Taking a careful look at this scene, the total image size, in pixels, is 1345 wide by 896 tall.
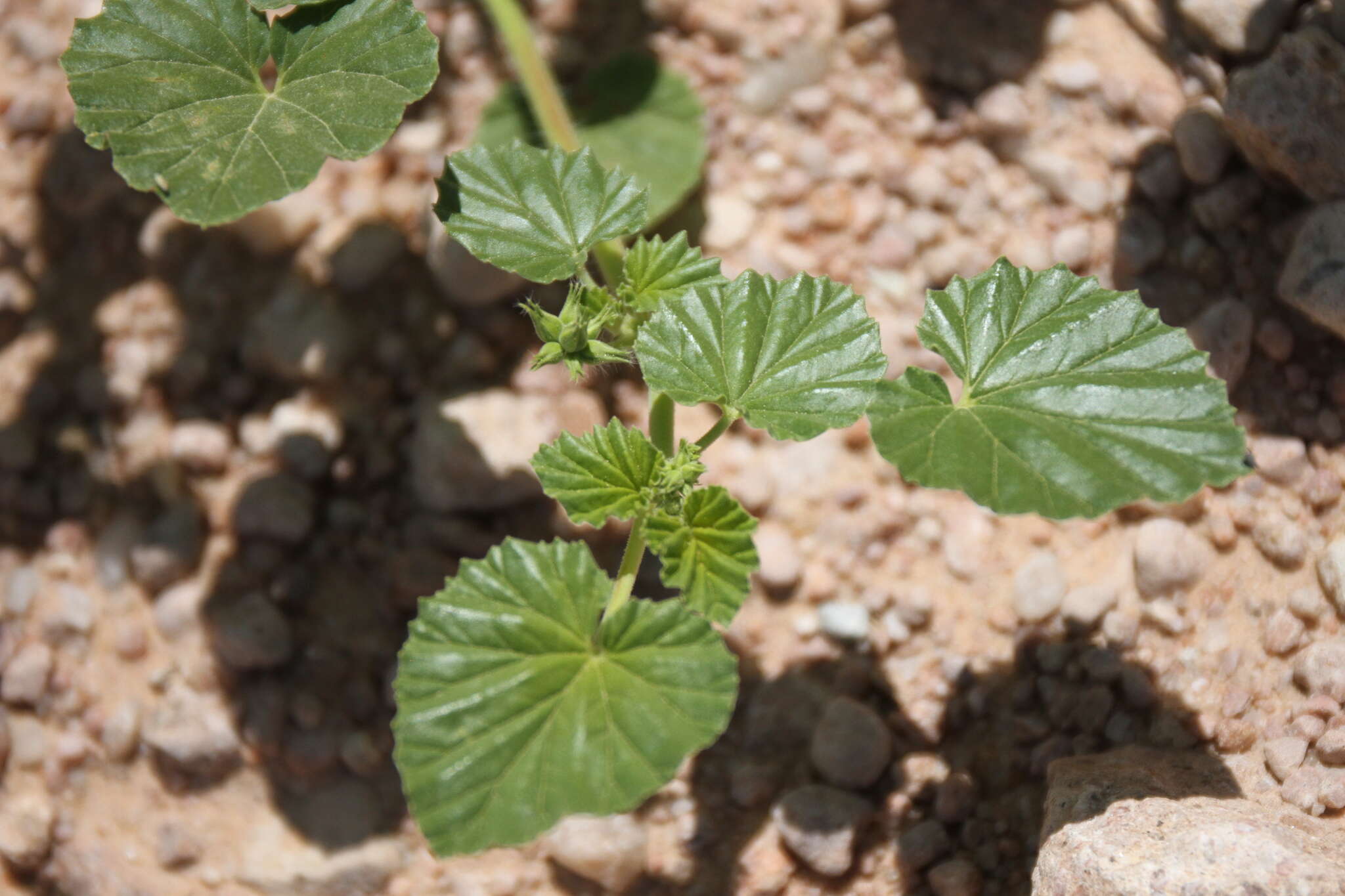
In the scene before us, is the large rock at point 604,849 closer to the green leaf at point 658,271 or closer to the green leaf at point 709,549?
the green leaf at point 709,549

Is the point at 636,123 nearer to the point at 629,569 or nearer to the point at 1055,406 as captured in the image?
the point at 629,569

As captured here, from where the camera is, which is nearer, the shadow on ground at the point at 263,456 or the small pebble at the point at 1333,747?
the small pebble at the point at 1333,747

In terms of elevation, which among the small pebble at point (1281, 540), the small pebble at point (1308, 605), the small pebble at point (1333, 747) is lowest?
the small pebble at point (1333, 747)

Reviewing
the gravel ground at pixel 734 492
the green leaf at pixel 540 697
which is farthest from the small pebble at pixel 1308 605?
the green leaf at pixel 540 697

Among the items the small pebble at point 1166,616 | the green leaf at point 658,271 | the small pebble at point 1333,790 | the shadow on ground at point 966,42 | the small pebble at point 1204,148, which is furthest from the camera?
the shadow on ground at point 966,42

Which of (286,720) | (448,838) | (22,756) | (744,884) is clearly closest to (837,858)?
(744,884)

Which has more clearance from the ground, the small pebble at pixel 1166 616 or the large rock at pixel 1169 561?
the large rock at pixel 1169 561

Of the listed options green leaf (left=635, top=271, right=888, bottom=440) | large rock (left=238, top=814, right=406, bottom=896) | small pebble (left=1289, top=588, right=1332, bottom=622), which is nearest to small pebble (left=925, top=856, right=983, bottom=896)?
small pebble (left=1289, top=588, right=1332, bottom=622)
